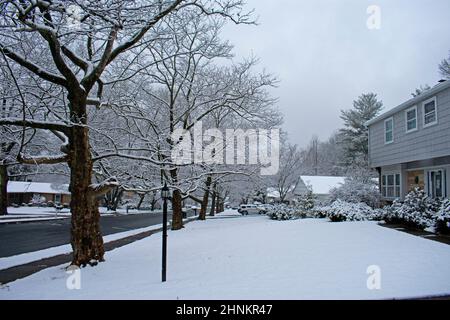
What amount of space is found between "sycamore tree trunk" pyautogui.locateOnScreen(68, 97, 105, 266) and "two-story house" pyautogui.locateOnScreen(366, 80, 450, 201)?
12778 millimetres

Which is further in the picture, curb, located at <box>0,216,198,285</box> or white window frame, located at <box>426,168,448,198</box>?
white window frame, located at <box>426,168,448,198</box>

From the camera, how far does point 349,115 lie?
149 feet

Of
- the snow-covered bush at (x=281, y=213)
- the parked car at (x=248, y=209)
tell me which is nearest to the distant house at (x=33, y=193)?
the parked car at (x=248, y=209)

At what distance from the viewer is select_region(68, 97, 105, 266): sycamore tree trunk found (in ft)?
26.3

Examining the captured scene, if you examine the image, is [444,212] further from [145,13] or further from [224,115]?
[224,115]

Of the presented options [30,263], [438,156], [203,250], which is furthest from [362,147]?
[30,263]

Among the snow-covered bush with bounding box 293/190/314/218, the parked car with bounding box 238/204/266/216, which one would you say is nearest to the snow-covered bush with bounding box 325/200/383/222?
the snow-covered bush with bounding box 293/190/314/218

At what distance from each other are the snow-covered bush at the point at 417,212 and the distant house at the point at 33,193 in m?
47.1

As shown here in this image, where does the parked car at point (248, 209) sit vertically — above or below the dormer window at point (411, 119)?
below

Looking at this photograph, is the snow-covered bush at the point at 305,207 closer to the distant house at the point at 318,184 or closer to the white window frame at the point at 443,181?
the white window frame at the point at 443,181

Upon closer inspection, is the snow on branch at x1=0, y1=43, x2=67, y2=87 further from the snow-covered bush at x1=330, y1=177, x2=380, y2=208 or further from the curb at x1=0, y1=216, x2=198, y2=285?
the snow-covered bush at x1=330, y1=177, x2=380, y2=208

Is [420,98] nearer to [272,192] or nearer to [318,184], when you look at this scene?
[318,184]

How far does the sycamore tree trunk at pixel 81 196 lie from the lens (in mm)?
8016

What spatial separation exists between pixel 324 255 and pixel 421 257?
1.90 meters
